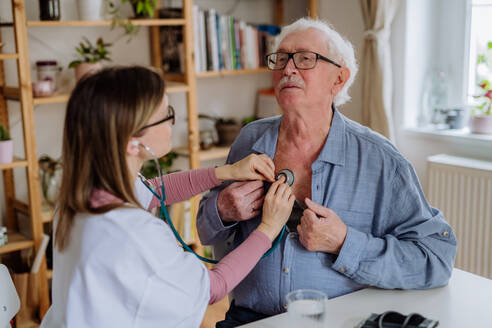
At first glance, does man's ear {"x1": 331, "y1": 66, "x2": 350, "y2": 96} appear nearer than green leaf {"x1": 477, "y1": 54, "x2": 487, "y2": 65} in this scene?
Yes

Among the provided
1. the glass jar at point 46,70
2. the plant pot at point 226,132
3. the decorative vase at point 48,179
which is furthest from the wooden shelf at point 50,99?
the plant pot at point 226,132

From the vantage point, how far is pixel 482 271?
9.05 feet

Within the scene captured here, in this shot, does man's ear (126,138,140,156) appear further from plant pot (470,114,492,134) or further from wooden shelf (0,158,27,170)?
plant pot (470,114,492,134)

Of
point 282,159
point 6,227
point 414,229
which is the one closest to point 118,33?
point 6,227

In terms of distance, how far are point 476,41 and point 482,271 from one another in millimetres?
1226

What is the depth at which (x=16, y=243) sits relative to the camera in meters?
2.73

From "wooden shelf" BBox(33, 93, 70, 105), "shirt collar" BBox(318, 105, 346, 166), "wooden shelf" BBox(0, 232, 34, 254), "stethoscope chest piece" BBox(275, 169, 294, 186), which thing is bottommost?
"wooden shelf" BBox(0, 232, 34, 254)

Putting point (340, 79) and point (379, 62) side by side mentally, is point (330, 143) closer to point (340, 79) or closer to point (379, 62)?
point (340, 79)

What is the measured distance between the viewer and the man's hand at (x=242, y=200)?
5.53 feet

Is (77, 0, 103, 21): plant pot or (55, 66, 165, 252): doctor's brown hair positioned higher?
(77, 0, 103, 21): plant pot

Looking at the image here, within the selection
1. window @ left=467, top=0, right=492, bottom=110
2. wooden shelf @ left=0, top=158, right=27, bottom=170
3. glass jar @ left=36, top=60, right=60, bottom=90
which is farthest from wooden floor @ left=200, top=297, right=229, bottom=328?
window @ left=467, top=0, right=492, bottom=110

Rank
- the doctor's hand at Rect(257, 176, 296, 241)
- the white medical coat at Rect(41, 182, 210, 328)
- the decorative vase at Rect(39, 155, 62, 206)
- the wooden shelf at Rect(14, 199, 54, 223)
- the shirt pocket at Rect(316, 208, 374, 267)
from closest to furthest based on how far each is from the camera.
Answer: the white medical coat at Rect(41, 182, 210, 328) < the doctor's hand at Rect(257, 176, 296, 241) < the shirt pocket at Rect(316, 208, 374, 267) < the wooden shelf at Rect(14, 199, 54, 223) < the decorative vase at Rect(39, 155, 62, 206)

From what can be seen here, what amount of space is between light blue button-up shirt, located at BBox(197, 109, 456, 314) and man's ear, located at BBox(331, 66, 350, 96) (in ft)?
0.31

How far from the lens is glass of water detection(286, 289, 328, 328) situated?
1.20 meters
